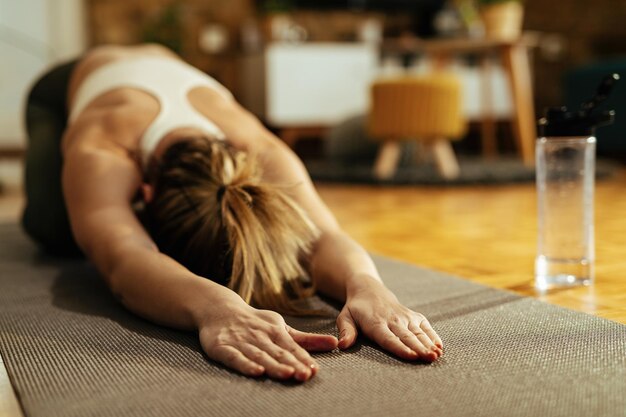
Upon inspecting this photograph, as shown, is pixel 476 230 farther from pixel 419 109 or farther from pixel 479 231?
pixel 419 109

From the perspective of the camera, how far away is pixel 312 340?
870mm

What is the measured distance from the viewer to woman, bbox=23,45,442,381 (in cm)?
88

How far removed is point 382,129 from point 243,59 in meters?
1.70

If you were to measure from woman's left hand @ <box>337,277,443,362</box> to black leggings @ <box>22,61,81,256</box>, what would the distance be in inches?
35.4

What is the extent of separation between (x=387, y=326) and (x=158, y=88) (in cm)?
79

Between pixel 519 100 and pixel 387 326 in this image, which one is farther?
pixel 519 100

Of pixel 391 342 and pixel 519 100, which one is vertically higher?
pixel 391 342

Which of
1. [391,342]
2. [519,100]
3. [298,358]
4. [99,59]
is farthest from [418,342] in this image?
[519,100]

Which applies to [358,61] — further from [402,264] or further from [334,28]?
[402,264]

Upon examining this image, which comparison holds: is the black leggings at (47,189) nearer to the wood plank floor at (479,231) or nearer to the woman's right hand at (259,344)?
the wood plank floor at (479,231)

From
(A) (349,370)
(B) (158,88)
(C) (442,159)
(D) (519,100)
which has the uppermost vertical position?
(B) (158,88)

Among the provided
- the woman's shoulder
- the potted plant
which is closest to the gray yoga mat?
the woman's shoulder

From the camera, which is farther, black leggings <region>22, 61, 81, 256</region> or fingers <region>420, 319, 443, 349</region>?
black leggings <region>22, 61, 81, 256</region>

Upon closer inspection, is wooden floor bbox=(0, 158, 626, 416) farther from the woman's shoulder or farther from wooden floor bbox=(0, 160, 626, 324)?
the woman's shoulder
